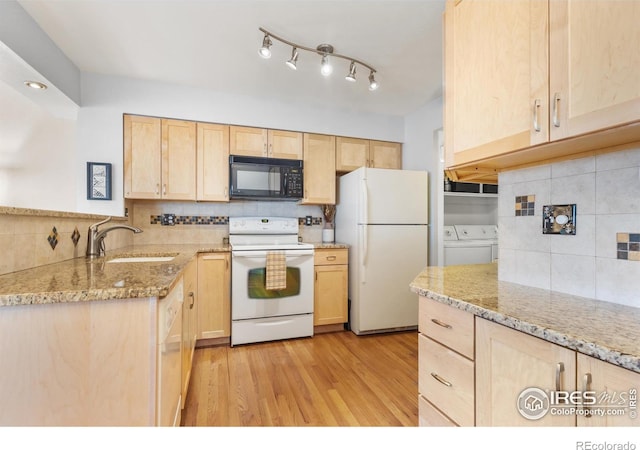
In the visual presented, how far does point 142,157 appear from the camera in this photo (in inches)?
104

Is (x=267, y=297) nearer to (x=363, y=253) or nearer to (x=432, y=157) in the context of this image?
(x=363, y=253)

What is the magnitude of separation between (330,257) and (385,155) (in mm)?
1396

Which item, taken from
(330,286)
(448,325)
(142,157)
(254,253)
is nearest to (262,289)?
(254,253)

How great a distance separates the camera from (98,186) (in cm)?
248

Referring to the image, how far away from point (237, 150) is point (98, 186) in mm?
1205

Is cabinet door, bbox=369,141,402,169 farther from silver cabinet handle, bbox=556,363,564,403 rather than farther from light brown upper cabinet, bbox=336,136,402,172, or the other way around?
silver cabinet handle, bbox=556,363,564,403

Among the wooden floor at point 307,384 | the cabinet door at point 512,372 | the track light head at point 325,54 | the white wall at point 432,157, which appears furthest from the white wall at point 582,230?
the white wall at point 432,157

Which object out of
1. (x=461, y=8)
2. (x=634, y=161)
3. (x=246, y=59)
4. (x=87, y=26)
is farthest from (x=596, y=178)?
(x=87, y=26)

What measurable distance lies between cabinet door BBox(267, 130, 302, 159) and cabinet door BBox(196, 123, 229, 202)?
0.44 m

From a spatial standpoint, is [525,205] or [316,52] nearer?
[525,205]

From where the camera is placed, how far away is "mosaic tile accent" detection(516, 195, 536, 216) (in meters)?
1.29

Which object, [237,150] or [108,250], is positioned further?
[237,150]
